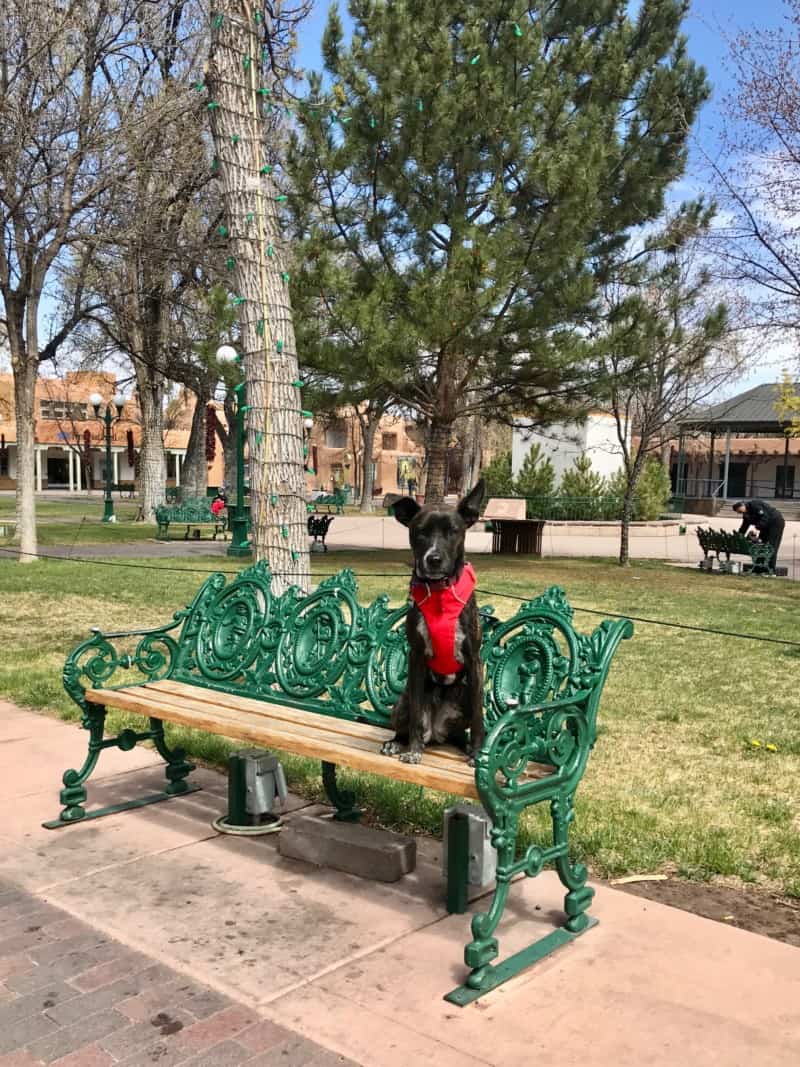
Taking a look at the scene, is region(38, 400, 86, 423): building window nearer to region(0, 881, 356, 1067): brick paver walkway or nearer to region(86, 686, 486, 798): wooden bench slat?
region(86, 686, 486, 798): wooden bench slat

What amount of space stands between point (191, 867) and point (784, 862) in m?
2.48

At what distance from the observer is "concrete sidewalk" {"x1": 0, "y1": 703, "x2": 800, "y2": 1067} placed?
273 centimetres

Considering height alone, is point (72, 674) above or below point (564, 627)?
below

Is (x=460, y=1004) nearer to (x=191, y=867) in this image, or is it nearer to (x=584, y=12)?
(x=191, y=867)

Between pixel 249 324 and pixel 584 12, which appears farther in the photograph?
pixel 584 12

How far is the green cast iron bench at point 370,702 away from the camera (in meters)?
3.19

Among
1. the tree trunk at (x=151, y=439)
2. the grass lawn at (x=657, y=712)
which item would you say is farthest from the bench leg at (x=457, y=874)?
the tree trunk at (x=151, y=439)

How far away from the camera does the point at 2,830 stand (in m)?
4.47

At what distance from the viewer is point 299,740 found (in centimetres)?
386

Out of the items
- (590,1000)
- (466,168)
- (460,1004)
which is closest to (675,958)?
(590,1000)

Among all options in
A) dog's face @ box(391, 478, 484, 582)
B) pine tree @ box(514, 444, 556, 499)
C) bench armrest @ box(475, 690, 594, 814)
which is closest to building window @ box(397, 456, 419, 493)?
pine tree @ box(514, 444, 556, 499)

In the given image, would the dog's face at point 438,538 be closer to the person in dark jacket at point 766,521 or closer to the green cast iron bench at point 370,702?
the green cast iron bench at point 370,702

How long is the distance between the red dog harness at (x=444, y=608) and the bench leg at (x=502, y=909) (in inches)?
25.4

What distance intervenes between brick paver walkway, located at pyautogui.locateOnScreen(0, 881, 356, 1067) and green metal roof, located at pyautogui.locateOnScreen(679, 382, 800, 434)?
38.1 meters
